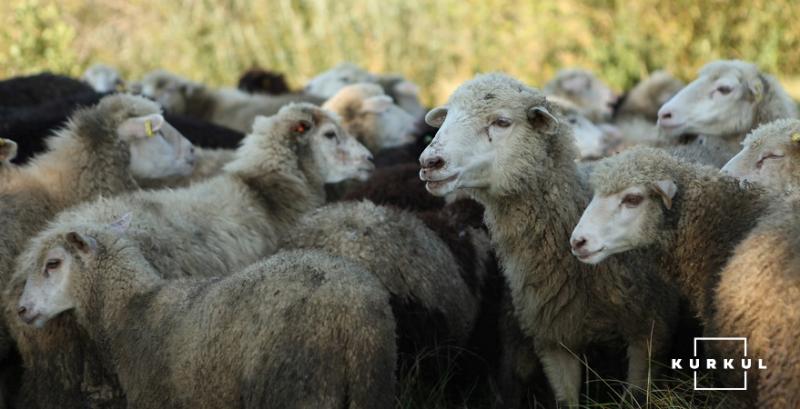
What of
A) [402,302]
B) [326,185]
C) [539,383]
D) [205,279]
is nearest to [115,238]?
[205,279]

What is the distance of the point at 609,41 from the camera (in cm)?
1531

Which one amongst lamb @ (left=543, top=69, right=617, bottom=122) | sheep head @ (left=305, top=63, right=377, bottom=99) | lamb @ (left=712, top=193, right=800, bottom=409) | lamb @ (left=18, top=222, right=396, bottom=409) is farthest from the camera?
sheep head @ (left=305, top=63, right=377, bottom=99)

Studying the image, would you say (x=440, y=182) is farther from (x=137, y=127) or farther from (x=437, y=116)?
(x=137, y=127)

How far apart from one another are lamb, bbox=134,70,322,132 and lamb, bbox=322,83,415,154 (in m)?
1.21

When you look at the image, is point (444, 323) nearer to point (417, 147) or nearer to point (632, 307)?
point (632, 307)

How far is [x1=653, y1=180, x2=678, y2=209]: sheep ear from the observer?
14.4 ft

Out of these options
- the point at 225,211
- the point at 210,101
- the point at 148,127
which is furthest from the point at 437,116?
the point at 210,101

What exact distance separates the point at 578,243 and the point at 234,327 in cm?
128

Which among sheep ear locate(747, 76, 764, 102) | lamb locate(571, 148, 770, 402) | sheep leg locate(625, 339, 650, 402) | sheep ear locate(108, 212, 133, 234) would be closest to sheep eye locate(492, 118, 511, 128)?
lamb locate(571, 148, 770, 402)

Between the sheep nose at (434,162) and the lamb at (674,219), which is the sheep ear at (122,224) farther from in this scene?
the lamb at (674,219)

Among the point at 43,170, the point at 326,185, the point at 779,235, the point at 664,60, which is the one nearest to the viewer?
the point at 779,235

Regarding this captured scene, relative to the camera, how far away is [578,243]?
445 cm

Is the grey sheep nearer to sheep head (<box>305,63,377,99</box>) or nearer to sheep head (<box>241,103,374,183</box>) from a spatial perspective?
sheep head (<box>241,103,374,183</box>)

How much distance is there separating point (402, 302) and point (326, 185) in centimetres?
217
